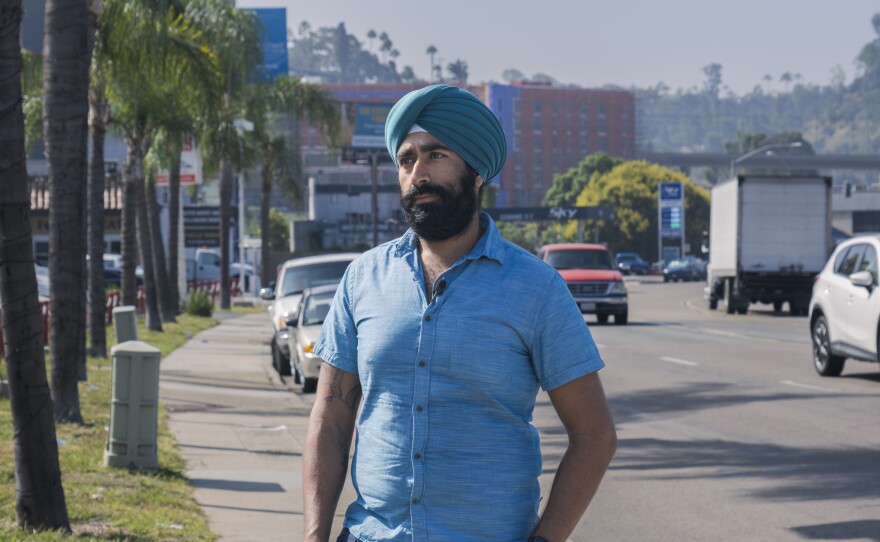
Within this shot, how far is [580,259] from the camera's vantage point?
33031mm

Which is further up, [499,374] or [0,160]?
[0,160]

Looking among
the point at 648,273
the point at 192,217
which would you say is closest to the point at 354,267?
the point at 192,217

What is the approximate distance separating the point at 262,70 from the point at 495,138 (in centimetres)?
4335

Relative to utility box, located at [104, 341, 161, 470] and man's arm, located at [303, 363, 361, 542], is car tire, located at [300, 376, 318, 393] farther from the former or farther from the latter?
man's arm, located at [303, 363, 361, 542]

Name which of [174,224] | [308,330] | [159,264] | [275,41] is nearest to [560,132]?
[275,41]

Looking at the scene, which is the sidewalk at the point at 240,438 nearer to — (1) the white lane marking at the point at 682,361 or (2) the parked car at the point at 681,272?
(1) the white lane marking at the point at 682,361

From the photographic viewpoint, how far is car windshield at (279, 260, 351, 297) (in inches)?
839

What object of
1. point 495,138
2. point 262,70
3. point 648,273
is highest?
point 262,70

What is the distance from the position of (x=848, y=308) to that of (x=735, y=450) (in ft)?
17.7

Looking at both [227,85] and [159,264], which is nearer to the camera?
[159,264]

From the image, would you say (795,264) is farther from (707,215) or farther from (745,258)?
(707,215)

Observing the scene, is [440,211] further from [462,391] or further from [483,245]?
[462,391]

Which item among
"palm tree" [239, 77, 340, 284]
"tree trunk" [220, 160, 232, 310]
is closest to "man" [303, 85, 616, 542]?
"tree trunk" [220, 160, 232, 310]

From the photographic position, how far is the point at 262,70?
151ft
